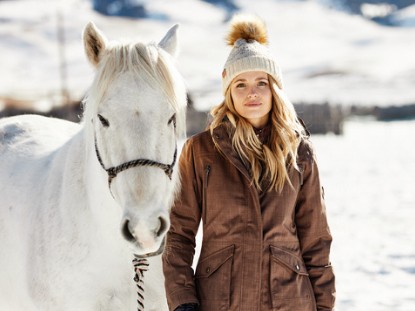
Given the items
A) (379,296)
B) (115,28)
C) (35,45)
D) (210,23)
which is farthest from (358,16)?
(379,296)

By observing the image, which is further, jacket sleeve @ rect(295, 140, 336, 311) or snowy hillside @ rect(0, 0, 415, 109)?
snowy hillside @ rect(0, 0, 415, 109)

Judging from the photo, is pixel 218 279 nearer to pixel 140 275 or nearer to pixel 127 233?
pixel 140 275

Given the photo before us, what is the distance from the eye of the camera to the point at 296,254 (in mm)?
2312

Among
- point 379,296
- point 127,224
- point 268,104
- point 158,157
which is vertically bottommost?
point 379,296

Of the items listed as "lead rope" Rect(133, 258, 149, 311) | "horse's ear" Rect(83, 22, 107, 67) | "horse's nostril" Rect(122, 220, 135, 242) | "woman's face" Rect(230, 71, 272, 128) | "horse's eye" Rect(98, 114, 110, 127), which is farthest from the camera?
"woman's face" Rect(230, 71, 272, 128)

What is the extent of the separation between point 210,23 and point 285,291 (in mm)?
108600

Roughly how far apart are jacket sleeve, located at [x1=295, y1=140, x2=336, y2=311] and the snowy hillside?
121ft

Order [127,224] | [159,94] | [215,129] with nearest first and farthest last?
[127,224], [159,94], [215,129]

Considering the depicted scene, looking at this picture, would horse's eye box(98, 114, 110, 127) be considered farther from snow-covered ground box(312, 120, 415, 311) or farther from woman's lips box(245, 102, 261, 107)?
snow-covered ground box(312, 120, 415, 311)

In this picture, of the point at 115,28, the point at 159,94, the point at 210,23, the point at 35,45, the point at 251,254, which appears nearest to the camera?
the point at 159,94

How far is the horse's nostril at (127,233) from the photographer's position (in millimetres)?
1903

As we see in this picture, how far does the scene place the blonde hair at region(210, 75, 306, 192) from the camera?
2.33 meters

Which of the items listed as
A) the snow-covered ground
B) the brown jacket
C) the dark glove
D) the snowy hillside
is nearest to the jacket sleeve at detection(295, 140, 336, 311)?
the brown jacket

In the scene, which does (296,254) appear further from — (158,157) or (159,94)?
(159,94)
